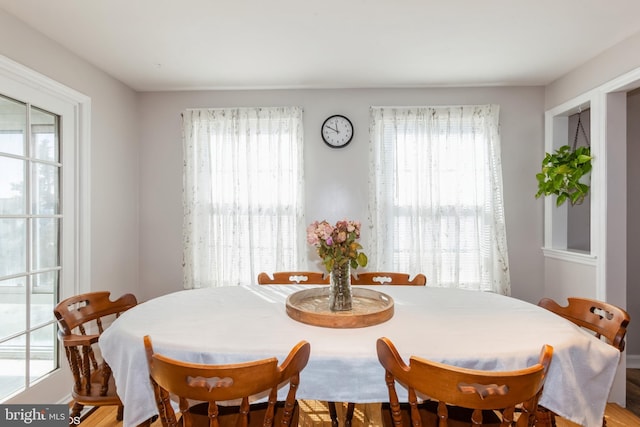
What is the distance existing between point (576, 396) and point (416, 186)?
6.79ft

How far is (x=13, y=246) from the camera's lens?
207 centimetres

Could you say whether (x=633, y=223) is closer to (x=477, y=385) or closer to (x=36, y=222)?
(x=477, y=385)

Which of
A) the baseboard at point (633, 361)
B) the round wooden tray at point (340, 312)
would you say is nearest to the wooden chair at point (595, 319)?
the round wooden tray at point (340, 312)

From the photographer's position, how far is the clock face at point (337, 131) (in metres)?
3.20

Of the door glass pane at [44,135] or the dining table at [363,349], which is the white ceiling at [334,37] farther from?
the dining table at [363,349]

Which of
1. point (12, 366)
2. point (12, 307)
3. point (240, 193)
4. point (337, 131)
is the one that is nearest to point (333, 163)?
point (337, 131)

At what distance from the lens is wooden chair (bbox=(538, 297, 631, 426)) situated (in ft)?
4.90

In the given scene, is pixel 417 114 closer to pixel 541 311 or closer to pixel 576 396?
pixel 541 311

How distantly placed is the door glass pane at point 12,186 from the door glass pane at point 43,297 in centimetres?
48

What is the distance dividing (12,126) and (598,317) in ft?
11.7

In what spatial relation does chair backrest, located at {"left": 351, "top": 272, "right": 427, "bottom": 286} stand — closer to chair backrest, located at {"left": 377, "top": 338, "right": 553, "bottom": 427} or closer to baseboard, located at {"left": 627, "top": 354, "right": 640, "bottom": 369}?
chair backrest, located at {"left": 377, "top": 338, "right": 553, "bottom": 427}

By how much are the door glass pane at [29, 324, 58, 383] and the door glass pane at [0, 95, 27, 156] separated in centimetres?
121

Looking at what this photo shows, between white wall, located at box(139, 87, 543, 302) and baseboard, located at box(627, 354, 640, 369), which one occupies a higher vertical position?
white wall, located at box(139, 87, 543, 302)

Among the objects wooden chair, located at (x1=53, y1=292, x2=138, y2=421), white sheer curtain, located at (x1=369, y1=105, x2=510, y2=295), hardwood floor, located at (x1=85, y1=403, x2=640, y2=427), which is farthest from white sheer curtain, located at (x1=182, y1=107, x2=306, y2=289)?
wooden chair, located at (x1=53, y1=292, x2=138, y2=421)
